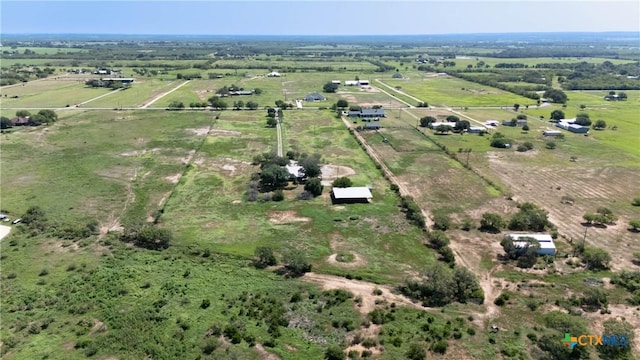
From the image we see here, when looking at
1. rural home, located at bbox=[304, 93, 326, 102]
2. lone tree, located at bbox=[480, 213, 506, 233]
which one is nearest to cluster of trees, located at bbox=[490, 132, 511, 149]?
lone tree, located at bbox=[480, 213, 506, 233]

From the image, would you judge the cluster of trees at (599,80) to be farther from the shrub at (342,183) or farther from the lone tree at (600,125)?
the shrub at (342,183)

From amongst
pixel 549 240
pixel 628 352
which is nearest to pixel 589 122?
pixel 549 240

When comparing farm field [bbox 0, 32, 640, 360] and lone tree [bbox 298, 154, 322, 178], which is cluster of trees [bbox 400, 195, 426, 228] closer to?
farm field [bbox 0, 32, 640, 360]

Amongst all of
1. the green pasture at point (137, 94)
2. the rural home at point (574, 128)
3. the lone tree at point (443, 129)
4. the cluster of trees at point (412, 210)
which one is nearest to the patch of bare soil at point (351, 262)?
the cluster of trees at point (412, 210)

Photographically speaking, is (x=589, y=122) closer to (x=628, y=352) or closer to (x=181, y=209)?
(x=628, y=352)

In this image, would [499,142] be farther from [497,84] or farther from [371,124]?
[497,84]

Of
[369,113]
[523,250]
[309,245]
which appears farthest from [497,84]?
[309,245]

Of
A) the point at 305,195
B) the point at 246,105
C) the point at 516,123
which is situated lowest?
the point at 305,195
